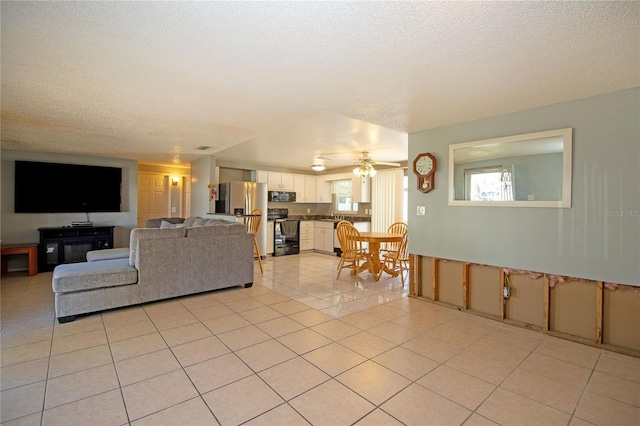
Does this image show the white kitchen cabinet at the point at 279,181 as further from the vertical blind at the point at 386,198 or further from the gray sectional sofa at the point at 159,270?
the gray sectional sofa at the point at 159,270

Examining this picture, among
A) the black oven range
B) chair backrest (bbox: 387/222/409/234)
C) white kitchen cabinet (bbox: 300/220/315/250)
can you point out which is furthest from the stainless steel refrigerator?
chair backrest (bbox: 387/222/409/234)

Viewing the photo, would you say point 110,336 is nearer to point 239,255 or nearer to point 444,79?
point 239,255

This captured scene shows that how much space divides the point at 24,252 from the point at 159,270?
135 inches

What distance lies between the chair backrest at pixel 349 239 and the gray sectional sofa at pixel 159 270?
5.25 ft

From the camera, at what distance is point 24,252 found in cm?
512

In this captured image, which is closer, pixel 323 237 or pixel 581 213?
pixel 581 213

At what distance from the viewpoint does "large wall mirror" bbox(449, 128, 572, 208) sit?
287cm

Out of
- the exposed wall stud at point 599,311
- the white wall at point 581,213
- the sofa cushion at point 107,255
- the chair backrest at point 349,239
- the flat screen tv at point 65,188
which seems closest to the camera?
the white wall at point 581,213

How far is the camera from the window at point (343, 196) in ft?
27.1

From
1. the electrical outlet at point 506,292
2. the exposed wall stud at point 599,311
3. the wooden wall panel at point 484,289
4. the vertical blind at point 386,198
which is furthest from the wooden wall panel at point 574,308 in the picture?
the vertical blind at point 386,198

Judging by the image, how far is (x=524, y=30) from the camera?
171 centimetres

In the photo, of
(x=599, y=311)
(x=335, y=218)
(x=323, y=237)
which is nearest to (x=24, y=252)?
(x=323, y=237)

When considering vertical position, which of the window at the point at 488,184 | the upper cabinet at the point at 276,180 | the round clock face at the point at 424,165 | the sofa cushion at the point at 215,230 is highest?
the upper cabinet at the point at 276,180

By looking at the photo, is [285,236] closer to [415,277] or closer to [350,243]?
[350,243]
